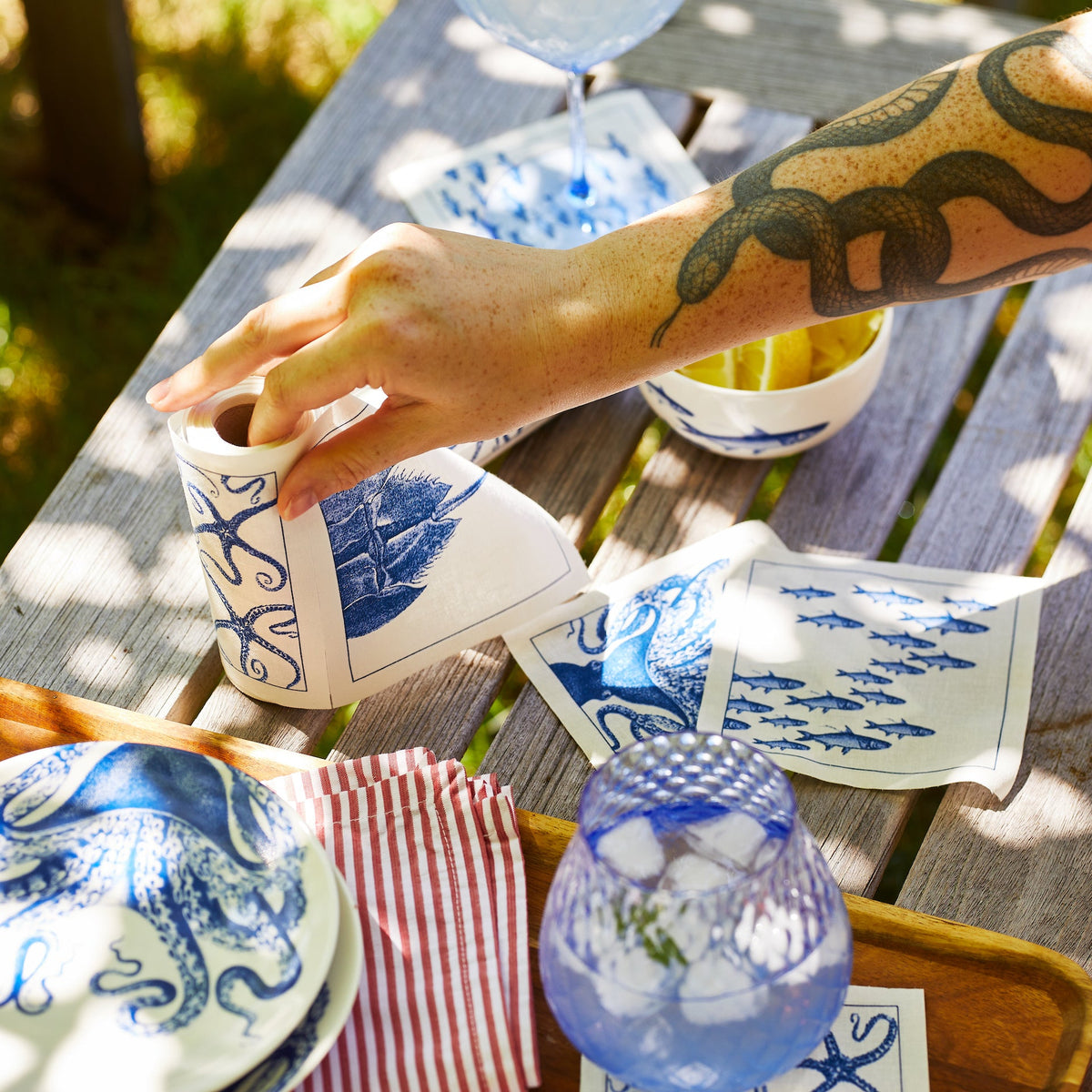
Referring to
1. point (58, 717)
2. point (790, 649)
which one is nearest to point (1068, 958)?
point (790, 649)

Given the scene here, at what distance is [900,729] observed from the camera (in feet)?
3.11

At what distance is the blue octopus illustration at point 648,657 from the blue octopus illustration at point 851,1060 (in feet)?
0.90

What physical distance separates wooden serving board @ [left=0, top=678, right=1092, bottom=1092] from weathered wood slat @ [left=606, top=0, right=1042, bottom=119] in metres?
1.01

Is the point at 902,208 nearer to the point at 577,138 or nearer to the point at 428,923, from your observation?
the point at 577,138

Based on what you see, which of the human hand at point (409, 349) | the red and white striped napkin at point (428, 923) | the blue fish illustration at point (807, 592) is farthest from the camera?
the blue fish illustration at point (807, 592)

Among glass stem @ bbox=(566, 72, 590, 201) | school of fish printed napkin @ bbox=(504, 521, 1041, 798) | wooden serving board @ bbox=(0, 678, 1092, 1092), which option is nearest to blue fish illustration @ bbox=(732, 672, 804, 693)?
school of fish printed napkin @ bbox=(504, 521, 1041, 798)

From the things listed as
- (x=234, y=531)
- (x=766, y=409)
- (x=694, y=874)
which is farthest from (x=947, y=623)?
(x=234, y=531)

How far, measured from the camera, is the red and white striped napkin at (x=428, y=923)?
2.32 feet

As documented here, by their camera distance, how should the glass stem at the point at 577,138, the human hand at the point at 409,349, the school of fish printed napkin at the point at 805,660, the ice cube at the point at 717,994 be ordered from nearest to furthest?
the ice cube at the point at 717,994 < the human hand at the point at 409,349 < the school of fish printed napkin at the point at 805,660 < the glass stem at the point at 577,138

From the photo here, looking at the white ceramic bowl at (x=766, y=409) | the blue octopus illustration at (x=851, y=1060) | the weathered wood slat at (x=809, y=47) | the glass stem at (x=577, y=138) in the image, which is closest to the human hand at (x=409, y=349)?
the white ceramic bowl at (x=766, y=409)

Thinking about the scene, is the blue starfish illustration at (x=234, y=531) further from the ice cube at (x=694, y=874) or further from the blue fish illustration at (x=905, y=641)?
the blue fish illustration at (x=905, y=641)

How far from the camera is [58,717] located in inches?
35.6

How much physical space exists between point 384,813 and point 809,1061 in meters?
0.31

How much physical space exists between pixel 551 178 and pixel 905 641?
672 millimetres
